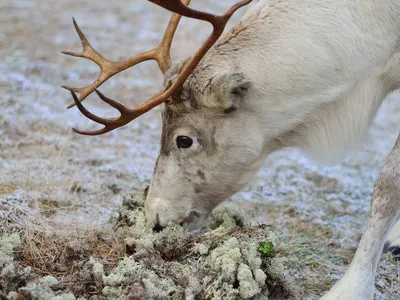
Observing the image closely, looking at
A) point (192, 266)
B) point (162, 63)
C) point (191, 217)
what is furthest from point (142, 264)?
point (162, 63)

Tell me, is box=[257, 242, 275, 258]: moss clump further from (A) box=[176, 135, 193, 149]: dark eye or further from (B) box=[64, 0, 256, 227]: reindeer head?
(A) box=[176, 135, 193, 149]: dark eye

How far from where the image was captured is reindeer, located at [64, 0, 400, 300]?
130 inches

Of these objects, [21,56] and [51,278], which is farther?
[21,56]

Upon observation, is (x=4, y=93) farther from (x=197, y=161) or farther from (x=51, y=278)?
(x=51, y=278)

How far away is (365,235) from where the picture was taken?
10.9 feet

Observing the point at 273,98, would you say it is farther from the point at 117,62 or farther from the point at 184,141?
the point at 117,62

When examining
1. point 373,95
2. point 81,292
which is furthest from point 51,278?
point 373,95

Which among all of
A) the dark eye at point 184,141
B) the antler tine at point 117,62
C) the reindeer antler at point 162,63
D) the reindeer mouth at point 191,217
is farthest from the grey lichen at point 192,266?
the antler tine at point 117,62

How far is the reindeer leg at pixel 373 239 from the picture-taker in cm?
317

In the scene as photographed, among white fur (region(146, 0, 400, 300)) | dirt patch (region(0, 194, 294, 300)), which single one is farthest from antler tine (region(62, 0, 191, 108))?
dirt patch (region(0, 194, 294, 300))

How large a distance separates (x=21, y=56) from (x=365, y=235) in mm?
5431

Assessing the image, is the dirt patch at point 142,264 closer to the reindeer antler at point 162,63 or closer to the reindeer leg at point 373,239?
the reindeer leg at point 373,239

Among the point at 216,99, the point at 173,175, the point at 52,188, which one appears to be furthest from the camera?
the point at 52,188

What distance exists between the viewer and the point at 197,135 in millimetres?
3471
